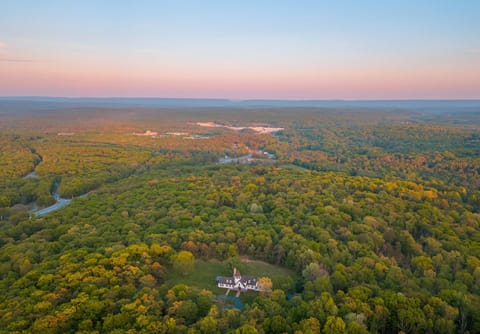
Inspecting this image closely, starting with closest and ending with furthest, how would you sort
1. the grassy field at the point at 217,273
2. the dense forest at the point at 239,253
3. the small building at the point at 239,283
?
the dense forest at the point at 239,253 → the small building at the point at 239,283 → the grassy field at the point at 217,273

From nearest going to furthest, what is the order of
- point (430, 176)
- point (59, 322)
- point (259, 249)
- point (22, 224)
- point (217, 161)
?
point (59, 322) < point (259, 249) < point (22, 224) < point (430, 176) < point (217, 161)

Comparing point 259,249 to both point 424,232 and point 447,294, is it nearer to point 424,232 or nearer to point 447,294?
point 447,294

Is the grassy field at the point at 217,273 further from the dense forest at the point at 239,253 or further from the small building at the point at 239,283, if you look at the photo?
the small building at the point at 239,283

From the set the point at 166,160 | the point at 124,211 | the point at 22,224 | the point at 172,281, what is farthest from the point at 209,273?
the point at 166,160

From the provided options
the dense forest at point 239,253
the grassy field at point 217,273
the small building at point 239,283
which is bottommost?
the grassy field at point 217,273

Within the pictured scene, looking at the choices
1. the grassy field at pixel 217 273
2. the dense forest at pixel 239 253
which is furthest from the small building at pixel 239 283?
the dense forest at pixel 239 253
